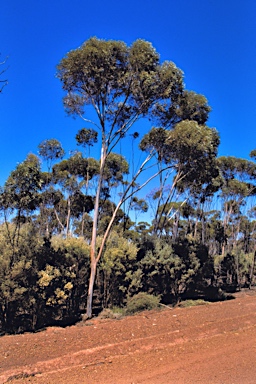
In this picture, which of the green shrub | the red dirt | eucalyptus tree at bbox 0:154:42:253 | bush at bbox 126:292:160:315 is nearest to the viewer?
the red dirt

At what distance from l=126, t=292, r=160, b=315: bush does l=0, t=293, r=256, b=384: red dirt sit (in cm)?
284

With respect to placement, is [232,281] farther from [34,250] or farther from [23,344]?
[23,344]

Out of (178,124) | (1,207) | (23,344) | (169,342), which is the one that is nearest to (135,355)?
(169,342)

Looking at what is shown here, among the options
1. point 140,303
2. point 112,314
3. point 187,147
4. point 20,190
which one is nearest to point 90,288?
point 112,314

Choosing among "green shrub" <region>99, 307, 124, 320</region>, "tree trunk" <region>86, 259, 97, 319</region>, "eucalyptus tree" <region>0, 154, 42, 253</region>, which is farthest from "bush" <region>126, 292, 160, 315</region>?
"eucalyptus tree" <region>0, 154, 42, 253</region>

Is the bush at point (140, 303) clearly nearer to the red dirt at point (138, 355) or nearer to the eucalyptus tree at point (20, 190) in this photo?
the red dirt at point (138, 355)

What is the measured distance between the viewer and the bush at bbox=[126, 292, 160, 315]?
1260 cm

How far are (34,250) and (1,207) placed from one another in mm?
1827

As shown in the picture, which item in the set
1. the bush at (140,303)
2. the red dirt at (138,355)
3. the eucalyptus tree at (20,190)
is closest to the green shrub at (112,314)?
the bush at (140,303)

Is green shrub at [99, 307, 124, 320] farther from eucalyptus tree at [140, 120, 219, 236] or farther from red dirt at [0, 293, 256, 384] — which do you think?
eucalyptus tree at [140, 120, 219, 236]

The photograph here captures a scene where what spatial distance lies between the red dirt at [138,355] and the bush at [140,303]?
9.31ft

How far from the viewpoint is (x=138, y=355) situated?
6699 millimetres

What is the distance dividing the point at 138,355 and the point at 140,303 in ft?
20.3

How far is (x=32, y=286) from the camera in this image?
10.2 m
